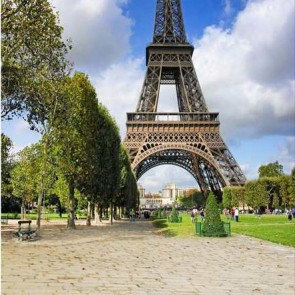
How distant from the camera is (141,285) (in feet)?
32.9

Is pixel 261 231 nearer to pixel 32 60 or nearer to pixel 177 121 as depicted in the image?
pixel 32 60

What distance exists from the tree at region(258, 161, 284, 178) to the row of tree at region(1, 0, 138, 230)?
274ft

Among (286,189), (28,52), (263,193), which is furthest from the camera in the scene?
(286,189)

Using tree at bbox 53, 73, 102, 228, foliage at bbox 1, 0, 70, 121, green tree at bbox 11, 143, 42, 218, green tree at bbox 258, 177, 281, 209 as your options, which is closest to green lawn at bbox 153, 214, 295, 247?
tree at bbox 53, 73, 102, 228

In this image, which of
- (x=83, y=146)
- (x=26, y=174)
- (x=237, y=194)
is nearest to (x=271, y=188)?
(x=237, y=194)

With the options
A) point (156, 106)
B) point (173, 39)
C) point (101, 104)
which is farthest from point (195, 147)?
point (101, 104)

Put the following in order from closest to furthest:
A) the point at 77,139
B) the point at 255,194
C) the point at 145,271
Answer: the point at 145,271
the point at 77,139
the point at 255,194

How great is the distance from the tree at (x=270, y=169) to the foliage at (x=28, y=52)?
102 m

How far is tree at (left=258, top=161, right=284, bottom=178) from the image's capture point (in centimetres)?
12082

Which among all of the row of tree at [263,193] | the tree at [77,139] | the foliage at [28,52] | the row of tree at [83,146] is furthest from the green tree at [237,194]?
the foliage at [28,52]

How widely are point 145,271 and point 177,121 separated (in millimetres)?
69112

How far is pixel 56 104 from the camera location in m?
26.7

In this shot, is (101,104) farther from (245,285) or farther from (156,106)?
(156,106)

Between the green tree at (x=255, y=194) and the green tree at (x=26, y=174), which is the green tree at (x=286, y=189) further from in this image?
the green tree at (x=26, y=174)
